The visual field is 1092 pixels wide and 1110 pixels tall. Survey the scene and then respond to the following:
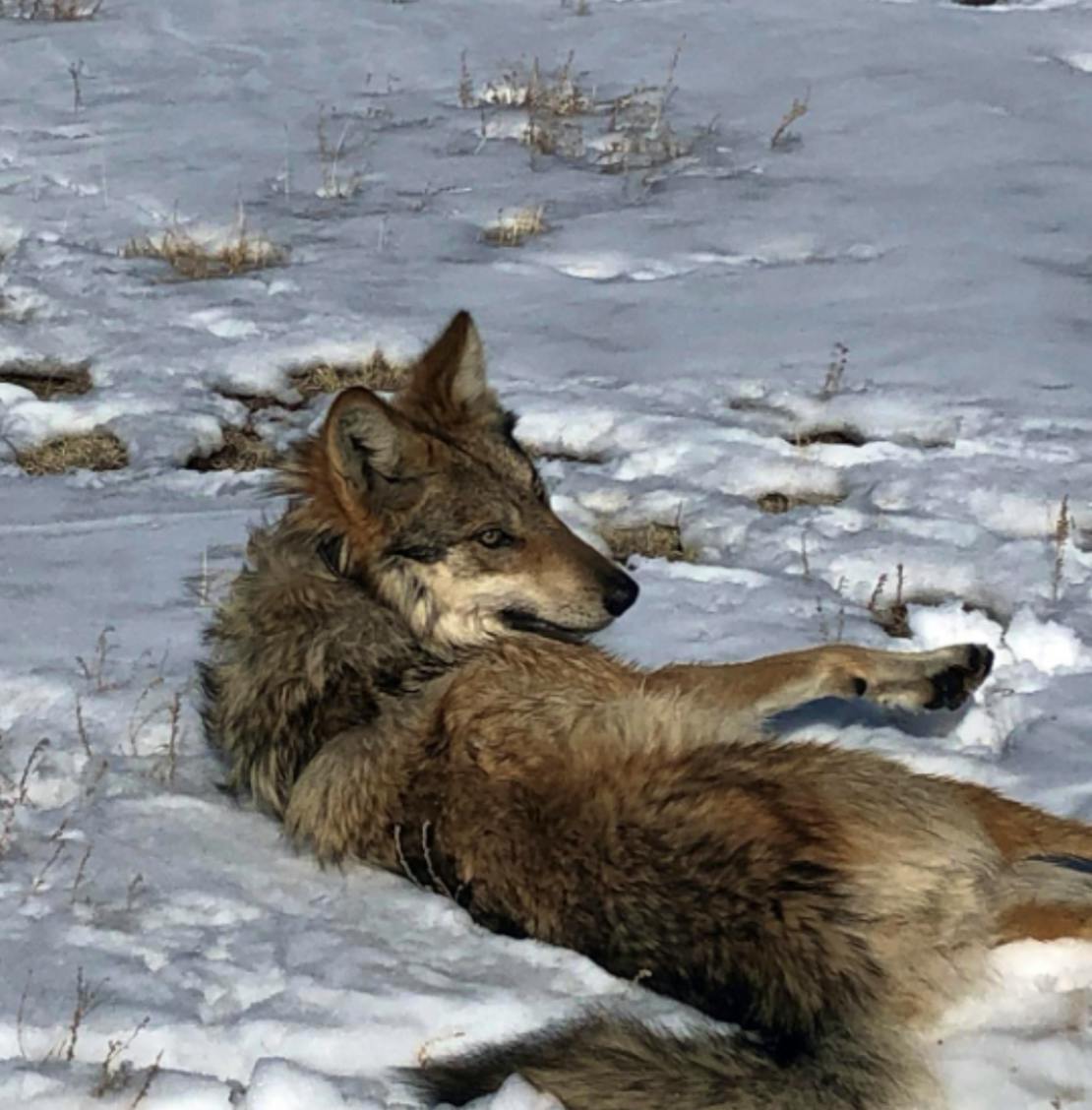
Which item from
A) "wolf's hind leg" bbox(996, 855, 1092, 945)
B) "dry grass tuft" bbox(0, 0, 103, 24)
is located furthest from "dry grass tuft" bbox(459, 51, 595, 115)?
"wolf's hind leg" bbox(996, 855, 1092, 945)

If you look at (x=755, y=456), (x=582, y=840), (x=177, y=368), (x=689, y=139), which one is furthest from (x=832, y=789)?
(x=689, y=139)

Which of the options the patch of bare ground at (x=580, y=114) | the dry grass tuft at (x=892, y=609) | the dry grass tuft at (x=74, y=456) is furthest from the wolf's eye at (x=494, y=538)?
the patch of bare ground at (x=580, y=114)

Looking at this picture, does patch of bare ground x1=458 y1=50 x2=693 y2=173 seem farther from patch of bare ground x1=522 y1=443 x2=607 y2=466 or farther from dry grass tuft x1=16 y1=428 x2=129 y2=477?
dry grass tuft x1=16 y1=428 x2=129 y2=477

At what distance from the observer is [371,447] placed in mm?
5125

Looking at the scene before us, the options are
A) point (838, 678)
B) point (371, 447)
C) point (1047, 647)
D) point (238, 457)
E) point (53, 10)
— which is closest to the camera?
point (371, 447)

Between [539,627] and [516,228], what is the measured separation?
16.7 ft

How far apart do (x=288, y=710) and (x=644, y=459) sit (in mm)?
2969

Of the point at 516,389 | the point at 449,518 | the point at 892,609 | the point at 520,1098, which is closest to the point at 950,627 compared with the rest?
the point at 892,609

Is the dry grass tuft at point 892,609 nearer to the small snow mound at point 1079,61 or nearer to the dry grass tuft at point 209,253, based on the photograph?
the dry grass tuft at point 209,253

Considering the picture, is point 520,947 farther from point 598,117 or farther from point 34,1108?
point 598,117

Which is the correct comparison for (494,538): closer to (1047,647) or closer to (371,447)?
(371,447)

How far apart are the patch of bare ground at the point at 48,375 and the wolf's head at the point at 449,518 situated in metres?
3.33

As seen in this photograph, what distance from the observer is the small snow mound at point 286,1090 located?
3467mm

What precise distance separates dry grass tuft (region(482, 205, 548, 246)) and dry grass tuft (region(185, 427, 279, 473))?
2.75 m
